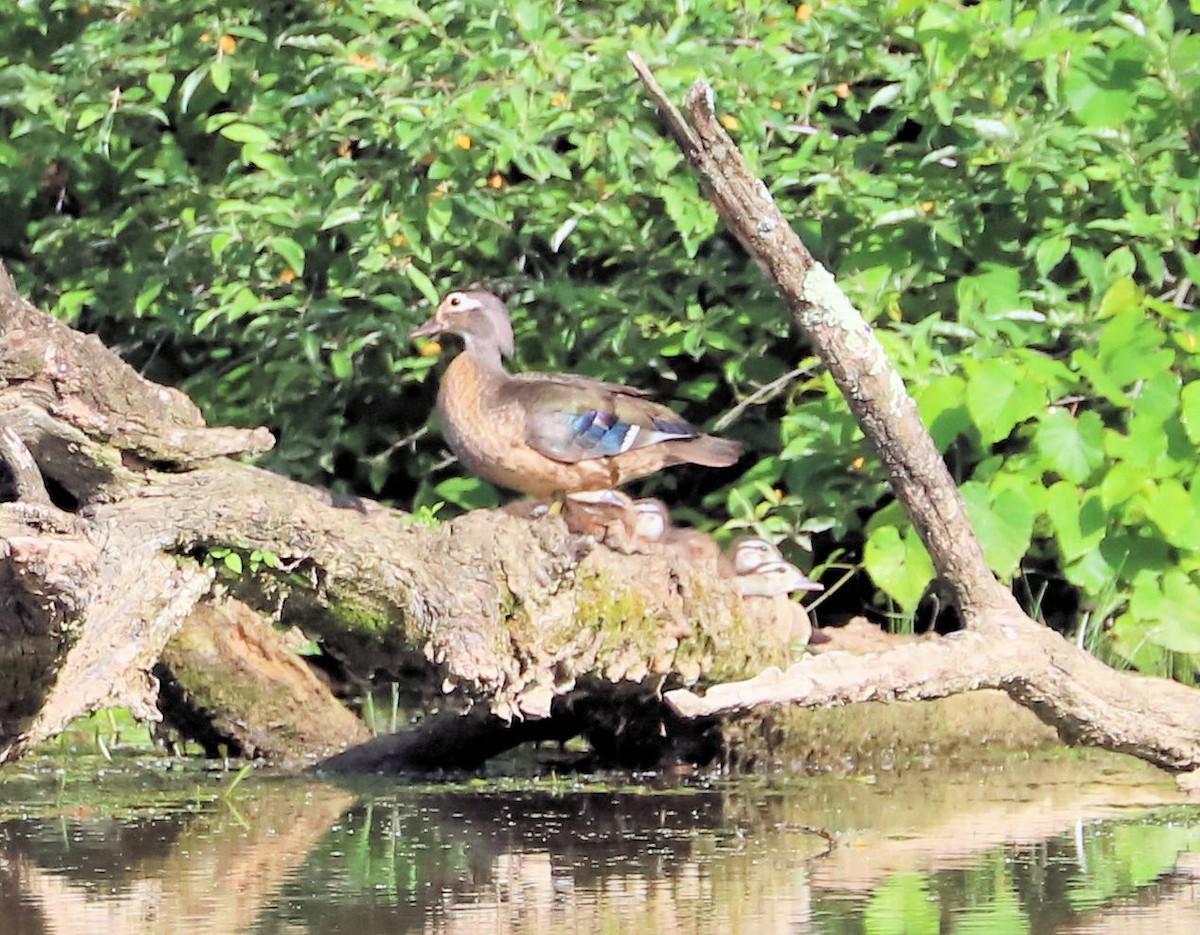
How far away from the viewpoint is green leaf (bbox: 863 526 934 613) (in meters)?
6.45

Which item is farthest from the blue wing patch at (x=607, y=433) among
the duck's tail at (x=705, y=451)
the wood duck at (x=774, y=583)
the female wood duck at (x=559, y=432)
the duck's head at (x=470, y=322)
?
the duck's head at (x=470, y=322)

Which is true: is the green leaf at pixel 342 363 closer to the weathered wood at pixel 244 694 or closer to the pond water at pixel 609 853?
the weathered wood at pixel 244 694

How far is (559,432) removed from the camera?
634 centimetres

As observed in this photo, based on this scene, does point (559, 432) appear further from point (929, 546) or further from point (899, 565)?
point (929, 546)

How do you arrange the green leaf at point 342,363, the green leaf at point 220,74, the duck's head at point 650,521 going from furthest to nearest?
the green leaf at point 342,363
the green leaf at point 220,74
the duck's head at point 650,521

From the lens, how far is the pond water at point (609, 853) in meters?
3.92

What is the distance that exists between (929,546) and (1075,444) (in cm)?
138

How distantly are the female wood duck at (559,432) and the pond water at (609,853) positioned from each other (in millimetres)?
1015

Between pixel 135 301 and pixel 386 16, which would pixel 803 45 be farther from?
pixel 135 301

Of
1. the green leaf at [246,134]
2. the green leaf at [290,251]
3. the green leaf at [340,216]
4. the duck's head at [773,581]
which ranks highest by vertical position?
the green leaf at [246,134]

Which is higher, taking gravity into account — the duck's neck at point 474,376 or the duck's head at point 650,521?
the duck's neck at point 474,376

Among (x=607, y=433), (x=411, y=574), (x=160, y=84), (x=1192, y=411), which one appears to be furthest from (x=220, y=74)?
(x=1192, y=411)

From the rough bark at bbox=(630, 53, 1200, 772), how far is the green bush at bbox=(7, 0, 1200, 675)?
110 cm

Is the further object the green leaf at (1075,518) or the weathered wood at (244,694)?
the green leaf at (1075,518)
